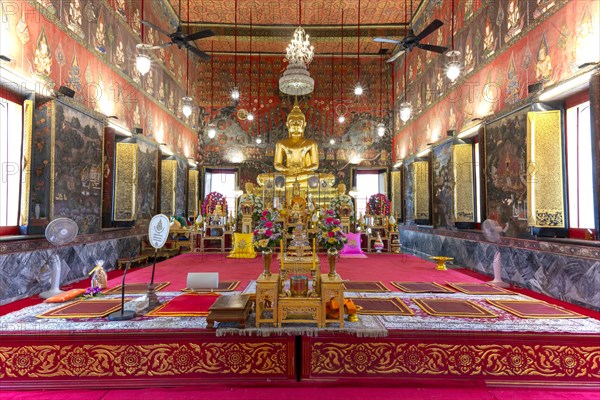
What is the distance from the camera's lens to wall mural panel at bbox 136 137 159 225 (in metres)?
6.79

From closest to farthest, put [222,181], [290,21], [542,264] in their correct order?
1. [542,264]
2. [290,21]
3. [222,181]

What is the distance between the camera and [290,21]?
31.8ft

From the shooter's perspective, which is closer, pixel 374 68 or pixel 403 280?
pixel 403 280

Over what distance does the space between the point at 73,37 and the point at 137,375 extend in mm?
4831

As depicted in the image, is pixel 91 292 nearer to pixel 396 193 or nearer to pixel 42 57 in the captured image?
pixel 42 57

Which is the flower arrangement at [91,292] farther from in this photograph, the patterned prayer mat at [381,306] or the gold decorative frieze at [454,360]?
the patterned prayer mat at [381,306]

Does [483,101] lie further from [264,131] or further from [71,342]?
[264,131]

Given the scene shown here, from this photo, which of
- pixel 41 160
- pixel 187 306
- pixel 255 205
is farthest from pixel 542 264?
pixel 41 160

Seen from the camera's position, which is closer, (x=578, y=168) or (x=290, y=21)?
(x=578, y=168)

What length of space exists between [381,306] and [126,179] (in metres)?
5.50

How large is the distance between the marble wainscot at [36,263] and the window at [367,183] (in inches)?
323

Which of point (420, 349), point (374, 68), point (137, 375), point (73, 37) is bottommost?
point (137, 375)

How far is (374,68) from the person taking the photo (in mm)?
11297

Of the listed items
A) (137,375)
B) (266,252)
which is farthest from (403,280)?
(137,375)
